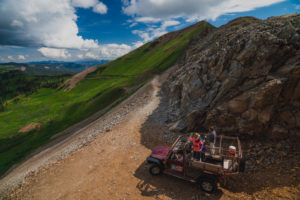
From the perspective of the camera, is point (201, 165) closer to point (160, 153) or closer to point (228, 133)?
point (160, 153)

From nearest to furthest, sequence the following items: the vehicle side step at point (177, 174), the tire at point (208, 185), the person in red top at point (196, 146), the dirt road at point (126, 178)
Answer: the tire at point (208, 185)
the dirt road at point (126, 178)
the vehicle side step at point (177, 174)
the person in red top at point (196, 146)

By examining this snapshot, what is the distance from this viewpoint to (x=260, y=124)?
13477 mm

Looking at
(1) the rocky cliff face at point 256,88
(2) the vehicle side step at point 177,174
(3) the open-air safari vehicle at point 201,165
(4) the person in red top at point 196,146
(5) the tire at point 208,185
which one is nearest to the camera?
(3) the open-air safari vehicle at point 201,165

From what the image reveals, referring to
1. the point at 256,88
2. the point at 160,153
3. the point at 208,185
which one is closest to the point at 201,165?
the point at 208,185

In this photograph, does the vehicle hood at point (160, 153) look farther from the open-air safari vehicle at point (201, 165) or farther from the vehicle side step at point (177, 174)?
the vehicle side step at point (177, 174)

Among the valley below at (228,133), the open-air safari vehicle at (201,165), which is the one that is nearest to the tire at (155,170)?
the open-air safari vehicle at (201,165)

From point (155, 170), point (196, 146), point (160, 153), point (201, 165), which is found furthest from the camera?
point (160, 153)

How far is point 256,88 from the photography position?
14.0 m

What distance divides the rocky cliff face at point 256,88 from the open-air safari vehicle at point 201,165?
3733 mm

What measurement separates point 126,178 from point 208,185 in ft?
21.2

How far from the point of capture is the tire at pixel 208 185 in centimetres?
1041

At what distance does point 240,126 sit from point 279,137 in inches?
111

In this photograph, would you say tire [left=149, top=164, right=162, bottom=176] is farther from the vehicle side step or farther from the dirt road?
the vehicle side step

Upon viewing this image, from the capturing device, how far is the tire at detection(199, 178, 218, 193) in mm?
10413
